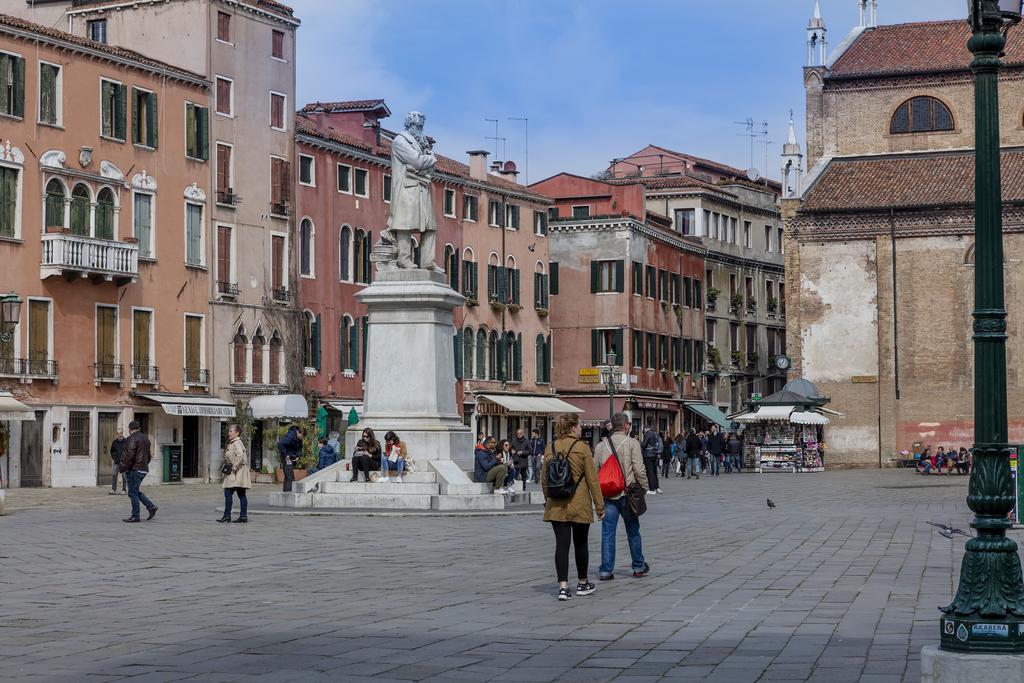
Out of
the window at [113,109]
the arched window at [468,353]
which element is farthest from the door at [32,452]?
the arched window at [468,353]

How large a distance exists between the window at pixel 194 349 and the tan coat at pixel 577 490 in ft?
124

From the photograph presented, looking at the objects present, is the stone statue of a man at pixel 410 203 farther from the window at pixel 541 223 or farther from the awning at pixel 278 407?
the window at pixel 541 223

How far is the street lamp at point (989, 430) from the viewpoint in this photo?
870 cm

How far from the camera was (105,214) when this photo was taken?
158 feet

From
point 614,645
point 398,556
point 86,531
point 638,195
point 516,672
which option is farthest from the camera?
point 638,195

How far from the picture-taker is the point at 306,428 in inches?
1977

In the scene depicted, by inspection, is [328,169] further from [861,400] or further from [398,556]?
[398,556]

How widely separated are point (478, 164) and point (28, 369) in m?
28.5

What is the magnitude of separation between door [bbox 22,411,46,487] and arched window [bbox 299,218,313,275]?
13918mm

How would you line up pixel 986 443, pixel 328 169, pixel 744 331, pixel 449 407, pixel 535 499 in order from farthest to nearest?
pixel 744 331 → pixel 328 169 → pixel 535 499 → pixel 449 407 → pixel 986 443

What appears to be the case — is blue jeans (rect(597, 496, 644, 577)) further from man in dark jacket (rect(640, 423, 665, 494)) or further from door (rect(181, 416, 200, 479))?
door (rect(181, 416, 200, 479))

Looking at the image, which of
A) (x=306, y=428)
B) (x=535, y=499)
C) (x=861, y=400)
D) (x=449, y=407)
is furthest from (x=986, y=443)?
(x=861, y=400)

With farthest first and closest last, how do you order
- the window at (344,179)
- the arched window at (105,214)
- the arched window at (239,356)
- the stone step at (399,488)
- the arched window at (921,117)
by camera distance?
the arched window at (921,117) → the window at (344,179) → the arched window at (239,356) → the arched window at (105,214) → the stone step at (399,488)

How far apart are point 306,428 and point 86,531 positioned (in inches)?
1034
